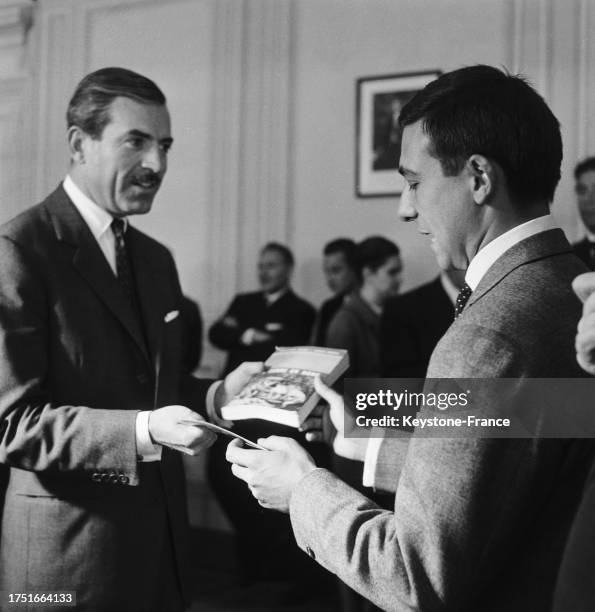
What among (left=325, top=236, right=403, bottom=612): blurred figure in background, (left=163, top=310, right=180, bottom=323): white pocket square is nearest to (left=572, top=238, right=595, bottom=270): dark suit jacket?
(left=325, top=236, right=403, bottom=612): blurred figure in background

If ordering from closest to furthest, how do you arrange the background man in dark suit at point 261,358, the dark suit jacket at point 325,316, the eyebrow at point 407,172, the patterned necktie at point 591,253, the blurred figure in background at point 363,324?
the eyebrow at point 407,172
the blurred figure in background at point 363,324
the patterned necktie at point 591,253
the background man in dark suit at point 261,358
the dark suit jacket at point 325,316

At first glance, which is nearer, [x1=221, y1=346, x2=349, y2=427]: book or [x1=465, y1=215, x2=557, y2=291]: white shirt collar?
[x1=465, y1=215, x2=557, y2=291]: white shirt collar

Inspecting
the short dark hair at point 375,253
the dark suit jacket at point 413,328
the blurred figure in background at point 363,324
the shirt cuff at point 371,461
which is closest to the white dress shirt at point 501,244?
the shirt cuff at point 371,461

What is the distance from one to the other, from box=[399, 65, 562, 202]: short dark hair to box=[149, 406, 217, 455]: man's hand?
0.66 metres

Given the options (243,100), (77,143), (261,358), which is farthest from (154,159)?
(243,100)

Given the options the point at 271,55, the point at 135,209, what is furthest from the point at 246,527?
the point at 271,55

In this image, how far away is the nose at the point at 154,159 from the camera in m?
1.80

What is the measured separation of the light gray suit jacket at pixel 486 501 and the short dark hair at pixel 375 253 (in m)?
2.58

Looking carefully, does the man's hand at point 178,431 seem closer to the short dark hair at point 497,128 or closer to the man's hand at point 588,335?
the short dark hair at point 497,128

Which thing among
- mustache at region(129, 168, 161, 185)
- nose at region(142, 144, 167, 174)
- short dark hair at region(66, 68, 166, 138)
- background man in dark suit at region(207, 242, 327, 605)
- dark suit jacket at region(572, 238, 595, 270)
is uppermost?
short dark hair at region(66, 68, 166, 138)

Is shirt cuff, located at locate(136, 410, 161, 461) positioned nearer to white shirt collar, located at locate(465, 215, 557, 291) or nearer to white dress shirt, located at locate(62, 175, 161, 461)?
white dress shirt, located at locate(62, 175, 161, 461)

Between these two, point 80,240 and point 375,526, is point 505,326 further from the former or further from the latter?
point 80,240

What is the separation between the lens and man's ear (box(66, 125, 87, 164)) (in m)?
1.80

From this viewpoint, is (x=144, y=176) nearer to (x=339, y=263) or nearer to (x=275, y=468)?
(x=275, y=468)
